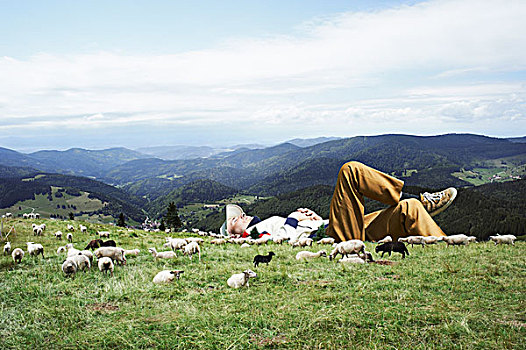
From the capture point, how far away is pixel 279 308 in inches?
316

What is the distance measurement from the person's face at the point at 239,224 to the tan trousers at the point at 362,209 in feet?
63.2

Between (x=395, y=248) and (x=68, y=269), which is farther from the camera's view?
(x=395, y=248)

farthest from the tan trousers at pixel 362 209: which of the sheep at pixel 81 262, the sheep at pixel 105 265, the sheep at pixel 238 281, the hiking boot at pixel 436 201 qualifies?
the sheep at pixel 81 262

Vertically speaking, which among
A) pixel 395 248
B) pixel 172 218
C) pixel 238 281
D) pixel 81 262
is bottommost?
pixel 172 218

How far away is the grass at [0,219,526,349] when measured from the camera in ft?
21.5

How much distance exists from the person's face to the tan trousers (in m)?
19.3

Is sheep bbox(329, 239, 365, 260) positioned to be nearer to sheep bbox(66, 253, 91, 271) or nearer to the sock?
sheep bbox(66, 253, 91, 271)

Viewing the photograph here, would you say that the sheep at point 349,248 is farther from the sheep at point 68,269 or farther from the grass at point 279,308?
the sheep at point 68,269

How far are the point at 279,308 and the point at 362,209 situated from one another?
1851 centimetres

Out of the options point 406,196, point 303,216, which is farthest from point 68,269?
point 303,216

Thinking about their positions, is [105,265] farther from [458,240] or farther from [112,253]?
[458,240]

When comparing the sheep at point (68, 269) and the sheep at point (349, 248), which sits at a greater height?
the sheep at point (68, 269)

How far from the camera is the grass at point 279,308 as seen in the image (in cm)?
656

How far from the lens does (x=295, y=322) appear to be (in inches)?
286
